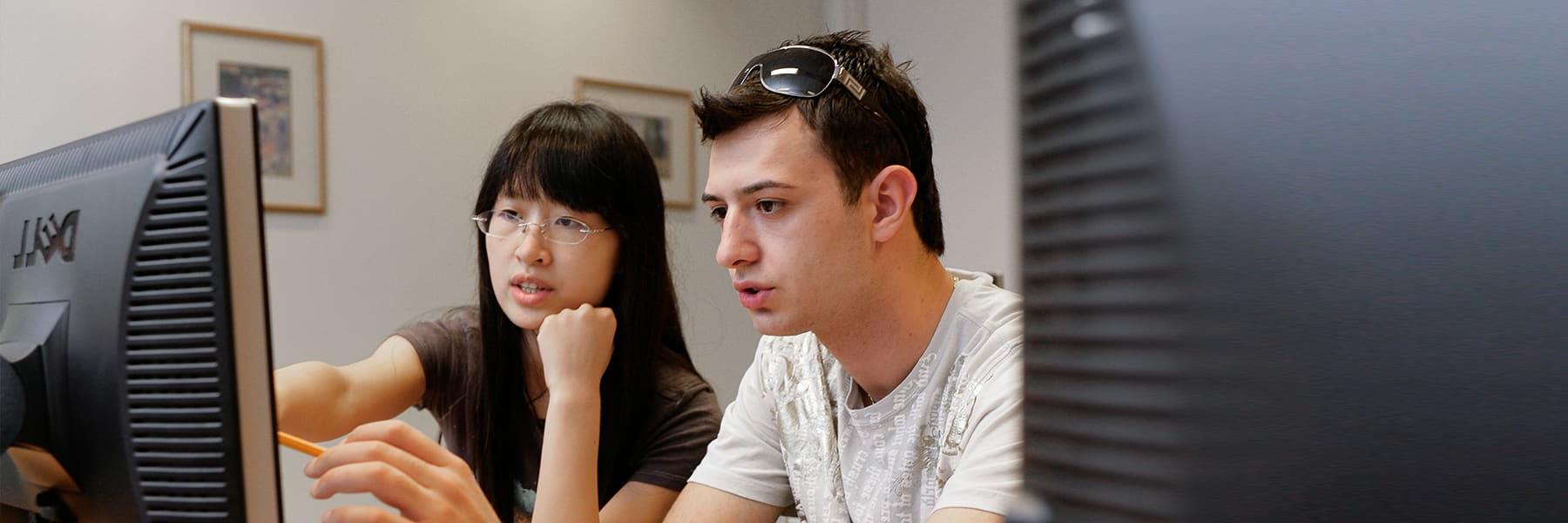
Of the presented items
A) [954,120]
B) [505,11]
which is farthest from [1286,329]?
[954,120]

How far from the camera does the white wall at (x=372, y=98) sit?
2523 mm

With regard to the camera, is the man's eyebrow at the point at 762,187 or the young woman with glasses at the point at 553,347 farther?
the young woman with glasses at the point at 553,347

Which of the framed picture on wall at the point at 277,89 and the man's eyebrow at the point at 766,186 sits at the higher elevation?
the framed picture on wall at the point at 277,89

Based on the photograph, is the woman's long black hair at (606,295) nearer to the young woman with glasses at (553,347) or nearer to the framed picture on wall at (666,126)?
the young woman with glasses at (553,347)

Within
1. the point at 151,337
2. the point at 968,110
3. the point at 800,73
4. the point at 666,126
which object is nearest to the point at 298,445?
the point at 151,337

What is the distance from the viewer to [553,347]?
1.44 m

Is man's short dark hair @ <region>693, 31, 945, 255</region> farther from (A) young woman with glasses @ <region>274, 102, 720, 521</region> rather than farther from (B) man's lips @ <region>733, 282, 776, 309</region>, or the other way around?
(A) young woman with glasses @ <region>274, 102, 720, 521</region>

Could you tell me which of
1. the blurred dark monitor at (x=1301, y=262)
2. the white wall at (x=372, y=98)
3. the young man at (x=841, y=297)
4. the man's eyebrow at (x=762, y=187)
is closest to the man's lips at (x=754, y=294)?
the young man at (x=841, y=297)

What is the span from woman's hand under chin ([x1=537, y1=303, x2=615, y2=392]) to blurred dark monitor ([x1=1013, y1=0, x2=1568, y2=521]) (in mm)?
1197

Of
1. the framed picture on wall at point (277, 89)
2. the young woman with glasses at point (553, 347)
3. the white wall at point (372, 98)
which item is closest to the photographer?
the young woman with glasses at point (553, 347)

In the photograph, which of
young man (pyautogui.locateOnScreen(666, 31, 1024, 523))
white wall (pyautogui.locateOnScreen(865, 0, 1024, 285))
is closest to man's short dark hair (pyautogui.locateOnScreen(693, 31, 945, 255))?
young man (pyautogui.locateOnScreen(666, 31, 1024, 523))

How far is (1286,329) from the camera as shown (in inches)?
9.5

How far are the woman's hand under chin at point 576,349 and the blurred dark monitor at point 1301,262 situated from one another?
1197mm

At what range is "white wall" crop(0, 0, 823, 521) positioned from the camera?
2523 mm
